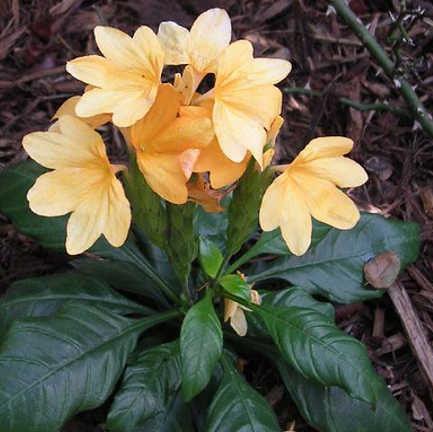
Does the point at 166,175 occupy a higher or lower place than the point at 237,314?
higher

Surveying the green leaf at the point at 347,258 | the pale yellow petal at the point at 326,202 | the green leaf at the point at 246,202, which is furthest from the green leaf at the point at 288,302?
the pale yellow petal at the point at 326,202

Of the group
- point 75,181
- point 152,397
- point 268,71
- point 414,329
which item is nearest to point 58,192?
point 75,181

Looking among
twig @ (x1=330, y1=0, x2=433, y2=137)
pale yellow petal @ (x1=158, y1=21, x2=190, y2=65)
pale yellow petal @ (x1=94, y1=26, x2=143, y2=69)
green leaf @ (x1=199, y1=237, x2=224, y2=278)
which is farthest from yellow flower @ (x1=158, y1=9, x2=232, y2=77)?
twig @ (x1=330, y1=0, x2=433, y2=137)

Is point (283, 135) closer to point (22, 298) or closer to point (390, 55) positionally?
point (390, 55)

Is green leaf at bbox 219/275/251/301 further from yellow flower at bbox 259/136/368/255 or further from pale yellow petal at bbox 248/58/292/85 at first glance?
pale yellow petal at bbox 248/58/292/85

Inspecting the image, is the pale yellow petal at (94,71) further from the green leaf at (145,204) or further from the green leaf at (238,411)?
the green leaf at (238,411)

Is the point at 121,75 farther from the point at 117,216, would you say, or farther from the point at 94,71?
the point at 117,216
